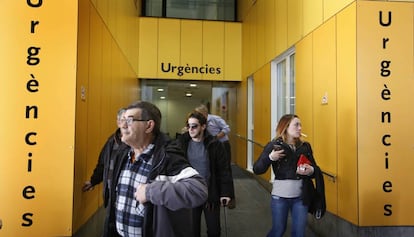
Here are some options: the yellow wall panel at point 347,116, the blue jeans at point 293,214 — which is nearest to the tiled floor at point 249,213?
the yellow wall panel at point 347,116

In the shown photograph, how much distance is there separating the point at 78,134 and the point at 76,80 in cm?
49

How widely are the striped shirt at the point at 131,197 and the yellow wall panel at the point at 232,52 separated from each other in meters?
7.83

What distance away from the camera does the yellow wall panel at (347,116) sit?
11.4 feet

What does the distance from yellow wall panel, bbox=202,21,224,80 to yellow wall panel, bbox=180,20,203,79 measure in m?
0.14

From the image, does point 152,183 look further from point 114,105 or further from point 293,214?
point 114,105

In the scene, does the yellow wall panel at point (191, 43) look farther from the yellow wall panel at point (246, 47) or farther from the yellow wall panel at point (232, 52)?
the yellow wall panel at point (246, 47)

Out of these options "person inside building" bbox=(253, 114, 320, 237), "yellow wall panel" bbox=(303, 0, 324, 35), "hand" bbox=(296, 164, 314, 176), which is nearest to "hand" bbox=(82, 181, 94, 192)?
"person inside building" bbox=(253, 114, 320, 237)

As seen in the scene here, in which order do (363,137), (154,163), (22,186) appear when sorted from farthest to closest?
(363,137) < (22,186) < (154,163)

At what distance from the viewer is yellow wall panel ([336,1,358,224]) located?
Answer: 3465 mm

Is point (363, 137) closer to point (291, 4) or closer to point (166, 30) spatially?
point (291, 4)

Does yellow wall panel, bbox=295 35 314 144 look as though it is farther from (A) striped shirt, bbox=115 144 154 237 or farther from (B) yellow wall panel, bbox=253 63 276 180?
(A) striped shirt, bbox=115 144 154 237

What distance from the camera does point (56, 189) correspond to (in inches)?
109

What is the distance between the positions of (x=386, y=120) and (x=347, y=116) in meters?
0.38

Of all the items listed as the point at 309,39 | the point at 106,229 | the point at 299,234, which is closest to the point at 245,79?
the point at 309,39
